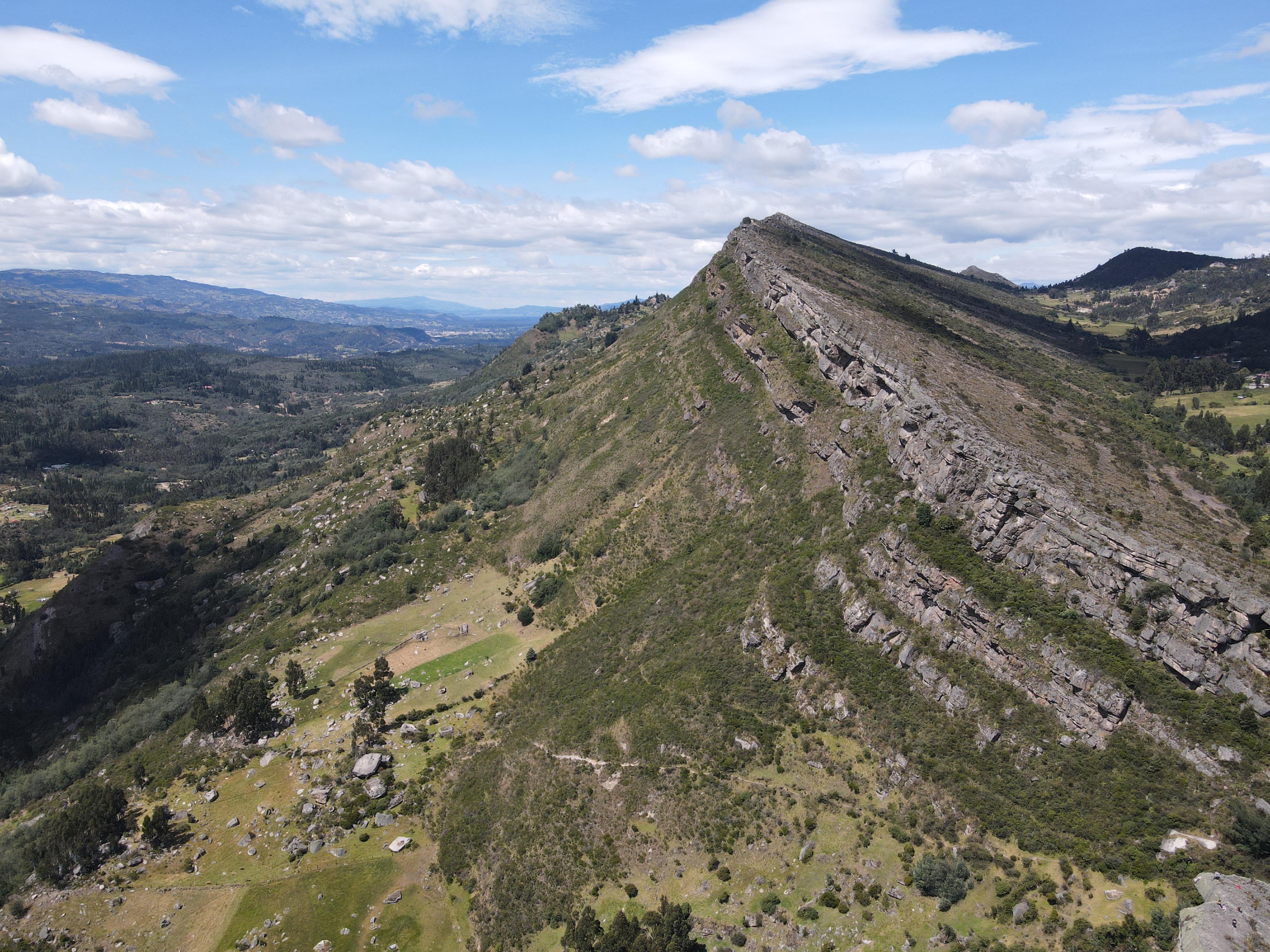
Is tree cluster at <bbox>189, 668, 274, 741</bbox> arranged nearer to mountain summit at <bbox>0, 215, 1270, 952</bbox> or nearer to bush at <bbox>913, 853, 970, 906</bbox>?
mountain summit at <bbox>0, 215, 1270, 952</bbox>

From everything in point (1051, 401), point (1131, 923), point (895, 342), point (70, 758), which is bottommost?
point (70, 758)

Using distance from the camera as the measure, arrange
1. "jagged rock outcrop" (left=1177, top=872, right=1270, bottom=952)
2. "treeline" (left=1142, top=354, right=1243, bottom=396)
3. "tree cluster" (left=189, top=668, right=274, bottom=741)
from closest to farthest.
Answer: "jagged rock outcrop" (left=1177, top=872, right=1270, bottom=952) < "tree cluster" (left=189, top=668, right=274, bottom=741) < "treeline" (left=1142, top=354, right=1243, bottom=396)

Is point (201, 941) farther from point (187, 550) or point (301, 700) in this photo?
point (187, 550)

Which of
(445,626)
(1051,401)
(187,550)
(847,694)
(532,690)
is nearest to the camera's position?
(847,694)

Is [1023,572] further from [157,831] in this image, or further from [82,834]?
[82,834]

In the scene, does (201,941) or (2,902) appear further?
(2,902)

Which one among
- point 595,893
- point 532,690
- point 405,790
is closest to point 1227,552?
point 595,893

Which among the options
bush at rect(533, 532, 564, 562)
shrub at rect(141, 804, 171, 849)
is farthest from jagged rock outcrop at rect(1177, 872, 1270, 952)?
shrub at rect(141, 804, 171, 849)
